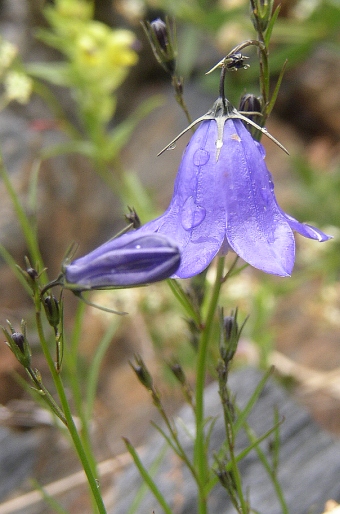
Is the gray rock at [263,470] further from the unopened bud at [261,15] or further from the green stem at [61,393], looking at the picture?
the unopened bud at [261,15]

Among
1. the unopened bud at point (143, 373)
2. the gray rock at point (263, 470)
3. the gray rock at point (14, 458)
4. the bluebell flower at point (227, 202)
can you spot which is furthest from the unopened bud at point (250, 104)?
the gray rock at point (14, 458)

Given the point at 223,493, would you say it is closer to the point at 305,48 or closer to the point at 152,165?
the point at 305,48

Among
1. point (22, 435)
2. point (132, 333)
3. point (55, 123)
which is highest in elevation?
point (55, 123)

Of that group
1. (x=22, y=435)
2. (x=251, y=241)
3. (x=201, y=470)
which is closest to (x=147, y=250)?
(x=251, y=241)

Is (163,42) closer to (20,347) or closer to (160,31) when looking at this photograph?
(160,31)

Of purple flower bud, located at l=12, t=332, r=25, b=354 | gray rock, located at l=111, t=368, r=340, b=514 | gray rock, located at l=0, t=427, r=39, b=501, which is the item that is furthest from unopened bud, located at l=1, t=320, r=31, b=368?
gray rock, located at l=0, t=427, r=39, b=501

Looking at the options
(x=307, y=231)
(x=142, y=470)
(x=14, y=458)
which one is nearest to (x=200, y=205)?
(x=307, y=231)
